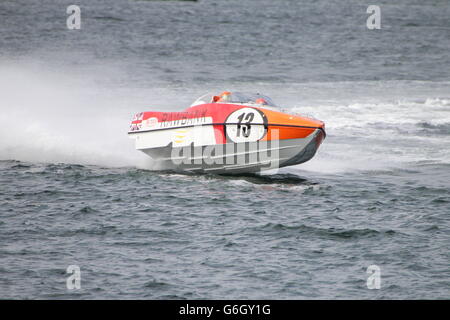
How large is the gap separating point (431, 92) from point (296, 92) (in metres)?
6.49

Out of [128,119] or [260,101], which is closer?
[260,101]

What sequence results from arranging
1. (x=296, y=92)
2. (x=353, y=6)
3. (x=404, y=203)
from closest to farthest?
(x=404, y=203) → (x=296, y=92) → (x=353, y=6)

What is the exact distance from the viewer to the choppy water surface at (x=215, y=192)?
13477mm

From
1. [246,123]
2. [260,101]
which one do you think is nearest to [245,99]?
[260,101]

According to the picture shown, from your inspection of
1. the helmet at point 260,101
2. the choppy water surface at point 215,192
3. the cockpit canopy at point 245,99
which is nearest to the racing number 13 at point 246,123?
the cockpit canopy at point 245,99

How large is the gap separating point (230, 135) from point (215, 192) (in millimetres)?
1553

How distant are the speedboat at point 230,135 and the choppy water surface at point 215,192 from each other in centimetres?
55

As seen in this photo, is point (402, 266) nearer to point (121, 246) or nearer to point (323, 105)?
point (121, 246)

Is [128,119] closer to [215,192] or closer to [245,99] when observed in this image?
[245,99]

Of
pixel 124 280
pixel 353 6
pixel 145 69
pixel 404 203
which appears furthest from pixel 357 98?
pixel 353 6

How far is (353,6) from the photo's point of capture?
8494 cm

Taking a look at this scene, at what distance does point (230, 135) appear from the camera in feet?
62.1

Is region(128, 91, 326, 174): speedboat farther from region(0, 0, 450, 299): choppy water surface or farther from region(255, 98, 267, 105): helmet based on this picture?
region(0, 0, 450, 299): choppy water surface

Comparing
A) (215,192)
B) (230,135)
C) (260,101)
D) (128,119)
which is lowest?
(215,192)
